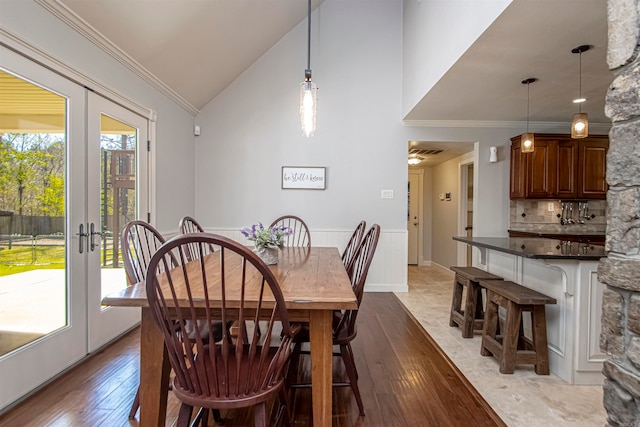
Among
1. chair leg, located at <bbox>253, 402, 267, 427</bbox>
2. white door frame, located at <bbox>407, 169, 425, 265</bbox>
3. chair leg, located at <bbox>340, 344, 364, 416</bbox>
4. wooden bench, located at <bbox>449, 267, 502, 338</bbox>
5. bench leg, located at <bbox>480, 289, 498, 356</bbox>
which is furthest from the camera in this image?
white door frame, located at <bbox>407, 169, 425, 265</bbox>

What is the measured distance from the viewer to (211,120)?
14.9ft

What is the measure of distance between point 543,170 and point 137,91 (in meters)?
4.74

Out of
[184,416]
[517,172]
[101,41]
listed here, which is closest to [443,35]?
[517,172]

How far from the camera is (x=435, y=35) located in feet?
10.2

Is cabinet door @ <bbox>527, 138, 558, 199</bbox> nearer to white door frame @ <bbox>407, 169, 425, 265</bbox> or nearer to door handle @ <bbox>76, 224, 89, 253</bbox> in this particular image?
white door frame @ <bbox>407, 169, 425, 265</bbox>

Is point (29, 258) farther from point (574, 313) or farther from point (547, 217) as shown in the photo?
point (547, 217)

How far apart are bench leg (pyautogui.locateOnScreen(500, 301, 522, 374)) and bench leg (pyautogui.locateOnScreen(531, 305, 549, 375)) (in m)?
0.12

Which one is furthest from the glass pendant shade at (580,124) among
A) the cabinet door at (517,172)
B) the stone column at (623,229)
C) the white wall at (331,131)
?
the stone column at (623,229)

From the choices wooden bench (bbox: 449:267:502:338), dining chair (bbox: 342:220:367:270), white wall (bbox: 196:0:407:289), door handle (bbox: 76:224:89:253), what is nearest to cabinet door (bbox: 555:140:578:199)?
white wall (bbox: 196:0:407:289)

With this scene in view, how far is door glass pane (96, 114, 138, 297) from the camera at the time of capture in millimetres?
2623

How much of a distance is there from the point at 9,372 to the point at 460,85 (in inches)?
155

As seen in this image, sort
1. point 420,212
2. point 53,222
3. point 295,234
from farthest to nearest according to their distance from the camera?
point 420,212 → point 295,234 → point 53,222

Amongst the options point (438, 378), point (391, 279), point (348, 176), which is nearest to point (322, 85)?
point (348, 176)

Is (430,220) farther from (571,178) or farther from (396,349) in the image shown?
(396,349)
